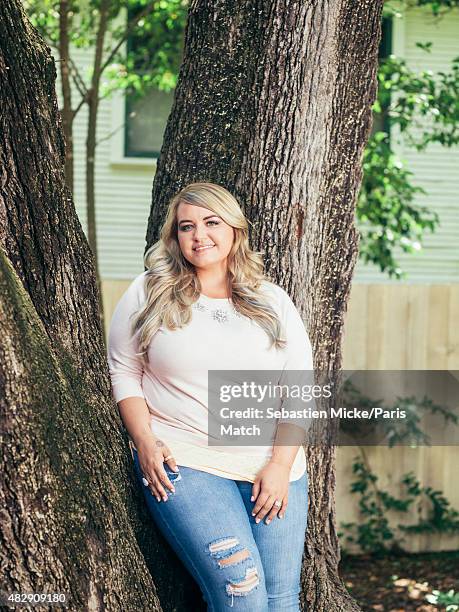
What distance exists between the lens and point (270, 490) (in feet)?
11.2

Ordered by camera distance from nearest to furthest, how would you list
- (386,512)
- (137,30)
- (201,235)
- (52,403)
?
(52,403), (201,235), (386,512), (137,30)

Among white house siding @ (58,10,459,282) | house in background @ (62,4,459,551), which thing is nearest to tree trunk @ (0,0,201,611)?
house in background @ (62,4,459,551)

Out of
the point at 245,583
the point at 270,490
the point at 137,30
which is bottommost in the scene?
the point at 245,583

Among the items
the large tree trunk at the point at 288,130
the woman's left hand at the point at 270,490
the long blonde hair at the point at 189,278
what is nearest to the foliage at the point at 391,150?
the large tree trunk at the point at 288,130

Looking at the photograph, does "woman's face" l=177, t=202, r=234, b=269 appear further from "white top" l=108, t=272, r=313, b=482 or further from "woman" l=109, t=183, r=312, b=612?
"white top" l=108, t=272, r=313, b=482

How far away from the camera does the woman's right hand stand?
335cm

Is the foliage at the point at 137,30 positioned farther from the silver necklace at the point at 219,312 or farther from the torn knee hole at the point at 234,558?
the torn knee hole at the point at 234,558

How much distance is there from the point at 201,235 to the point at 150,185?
855 cm

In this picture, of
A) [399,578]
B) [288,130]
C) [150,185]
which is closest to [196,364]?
[288,130]

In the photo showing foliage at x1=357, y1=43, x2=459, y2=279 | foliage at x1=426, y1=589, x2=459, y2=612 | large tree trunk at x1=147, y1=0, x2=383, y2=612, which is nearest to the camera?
large tree trunk at x1=147, y1=0, x2=383, y2=612

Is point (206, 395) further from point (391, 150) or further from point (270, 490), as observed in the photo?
point (391, 150)

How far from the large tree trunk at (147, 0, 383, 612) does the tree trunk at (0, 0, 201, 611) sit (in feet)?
2.28

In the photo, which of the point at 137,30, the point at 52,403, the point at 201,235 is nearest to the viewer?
the point at 52,403

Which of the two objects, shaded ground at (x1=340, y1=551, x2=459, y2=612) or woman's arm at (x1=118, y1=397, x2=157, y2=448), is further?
shaded ground at (x1=340, y1=551, x2=459, y2=612)
